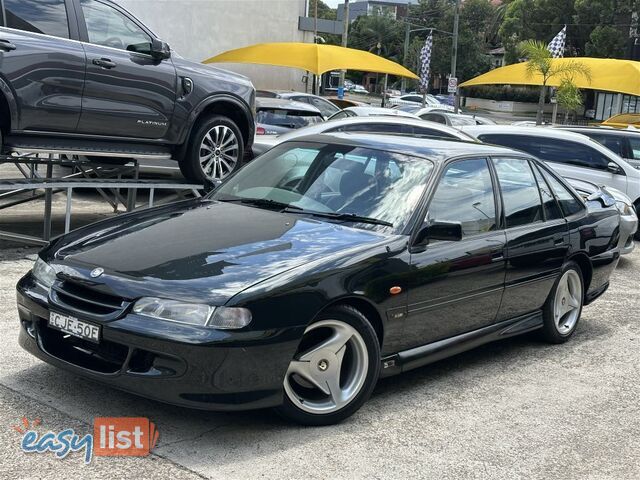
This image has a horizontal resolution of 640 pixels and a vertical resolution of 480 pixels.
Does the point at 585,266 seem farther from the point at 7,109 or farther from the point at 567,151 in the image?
the point at 567,151

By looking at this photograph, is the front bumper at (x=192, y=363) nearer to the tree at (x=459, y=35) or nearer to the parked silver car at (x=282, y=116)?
the parked silver car at (x=282, y=116)

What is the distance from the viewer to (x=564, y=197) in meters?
6.41

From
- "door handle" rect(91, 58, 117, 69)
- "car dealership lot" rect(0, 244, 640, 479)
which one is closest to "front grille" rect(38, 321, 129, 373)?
"car dealership lot" rect(0, 244, 640, 479)

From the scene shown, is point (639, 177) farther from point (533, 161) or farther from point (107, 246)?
point (107, 246)

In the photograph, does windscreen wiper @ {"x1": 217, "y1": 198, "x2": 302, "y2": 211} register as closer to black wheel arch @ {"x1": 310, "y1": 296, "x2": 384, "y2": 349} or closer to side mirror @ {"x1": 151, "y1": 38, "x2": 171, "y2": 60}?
black wheel arch @ {"x1": 310, "y1": 296, "x2": 384, "y2": 349}

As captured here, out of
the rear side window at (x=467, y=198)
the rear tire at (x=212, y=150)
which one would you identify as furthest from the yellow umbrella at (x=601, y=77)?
the rear side window at (x=467, y=198)

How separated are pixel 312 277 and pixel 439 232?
41.2 inches

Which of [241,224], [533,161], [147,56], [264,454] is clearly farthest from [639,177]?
[264,454]

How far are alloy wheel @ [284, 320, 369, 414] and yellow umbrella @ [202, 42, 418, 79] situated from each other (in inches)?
632

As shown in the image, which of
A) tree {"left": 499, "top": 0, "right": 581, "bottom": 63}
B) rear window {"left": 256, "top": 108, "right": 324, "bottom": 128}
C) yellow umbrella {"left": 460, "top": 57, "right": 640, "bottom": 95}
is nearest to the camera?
rear window {"left": 256, "top": 108, "right": 324, "bottom": 128}

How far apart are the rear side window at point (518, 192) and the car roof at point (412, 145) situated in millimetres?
127

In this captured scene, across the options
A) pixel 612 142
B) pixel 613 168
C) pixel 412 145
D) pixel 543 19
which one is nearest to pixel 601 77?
pixel 612 142

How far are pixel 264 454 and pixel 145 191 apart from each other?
977 centimetres

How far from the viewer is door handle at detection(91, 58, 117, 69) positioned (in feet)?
25.6
